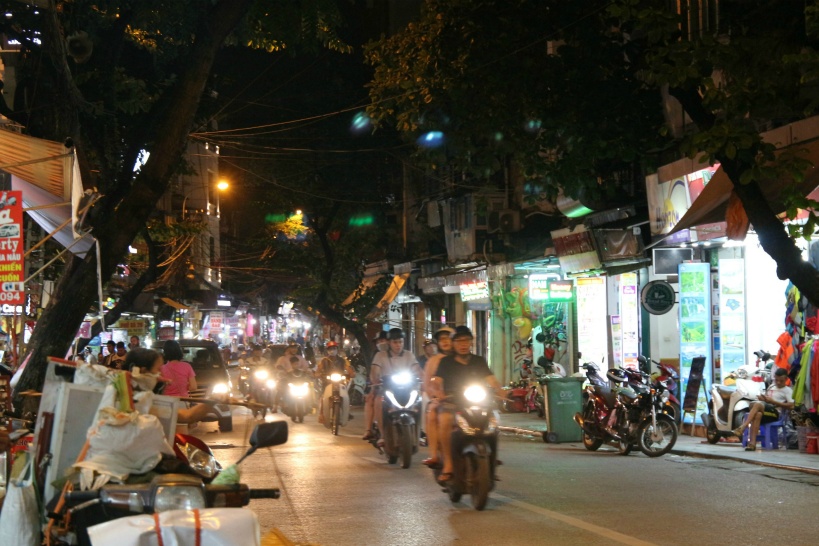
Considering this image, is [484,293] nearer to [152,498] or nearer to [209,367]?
[209,367]

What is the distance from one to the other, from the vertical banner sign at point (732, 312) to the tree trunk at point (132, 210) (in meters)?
9.70

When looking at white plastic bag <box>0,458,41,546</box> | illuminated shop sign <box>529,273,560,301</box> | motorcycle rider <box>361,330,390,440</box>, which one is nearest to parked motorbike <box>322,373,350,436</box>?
motorcycle rider <box>361,330,390,440</box>

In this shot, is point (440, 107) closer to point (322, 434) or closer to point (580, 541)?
point (322, 434)

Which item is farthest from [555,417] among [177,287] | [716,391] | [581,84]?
[177,287]

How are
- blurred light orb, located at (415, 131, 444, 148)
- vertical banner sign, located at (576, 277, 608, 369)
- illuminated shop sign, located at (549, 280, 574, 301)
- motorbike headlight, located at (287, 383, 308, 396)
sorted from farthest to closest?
1. motorbike headlight, located at (287, 383, 308, 396)
2. illuminated shop sign, located at (549, 280, 574, 301)
3. vertical banner sign, located at (576, 277, 608, 369)
4. blurred light orb, located at (415, 131, 444, 148)

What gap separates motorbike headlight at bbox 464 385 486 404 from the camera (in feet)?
37.3

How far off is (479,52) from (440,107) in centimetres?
139

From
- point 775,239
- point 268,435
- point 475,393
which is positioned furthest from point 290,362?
point 268,435

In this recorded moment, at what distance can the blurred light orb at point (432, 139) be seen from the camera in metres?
19.5

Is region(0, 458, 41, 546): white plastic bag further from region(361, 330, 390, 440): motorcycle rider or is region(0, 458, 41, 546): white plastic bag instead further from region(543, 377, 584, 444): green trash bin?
region(543, 377, 584, 444): green trash bin

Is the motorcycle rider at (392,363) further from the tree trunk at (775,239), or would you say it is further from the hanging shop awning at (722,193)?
the tree trunk at (775,239)

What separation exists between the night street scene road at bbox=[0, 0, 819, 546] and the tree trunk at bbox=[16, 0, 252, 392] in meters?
0.04

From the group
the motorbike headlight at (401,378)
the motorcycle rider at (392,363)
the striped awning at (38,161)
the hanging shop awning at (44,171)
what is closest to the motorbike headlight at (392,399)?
the motorbike headlight at (401,378)

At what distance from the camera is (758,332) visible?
17.8 metres
